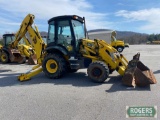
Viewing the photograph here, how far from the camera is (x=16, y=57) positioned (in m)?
14.1

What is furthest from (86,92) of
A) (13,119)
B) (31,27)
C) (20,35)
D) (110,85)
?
(20,35)

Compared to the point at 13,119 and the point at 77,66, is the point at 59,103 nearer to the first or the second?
the point at 13,119

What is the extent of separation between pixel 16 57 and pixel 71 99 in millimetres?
9856

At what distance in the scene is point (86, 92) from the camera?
238 inches

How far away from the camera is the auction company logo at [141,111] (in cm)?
427

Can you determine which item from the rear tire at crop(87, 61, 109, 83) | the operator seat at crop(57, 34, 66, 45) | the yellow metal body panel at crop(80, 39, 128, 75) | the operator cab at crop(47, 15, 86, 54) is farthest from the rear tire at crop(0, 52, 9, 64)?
the rear tire at crop(87, 61, 109, 83)

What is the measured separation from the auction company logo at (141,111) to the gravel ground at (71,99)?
0.13 m

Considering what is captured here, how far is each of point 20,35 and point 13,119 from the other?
637cm

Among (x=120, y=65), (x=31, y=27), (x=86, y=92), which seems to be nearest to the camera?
(x=86, y=92)

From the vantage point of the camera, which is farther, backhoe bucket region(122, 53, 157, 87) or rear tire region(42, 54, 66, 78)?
rear tire region(42, 54, 66, 78)

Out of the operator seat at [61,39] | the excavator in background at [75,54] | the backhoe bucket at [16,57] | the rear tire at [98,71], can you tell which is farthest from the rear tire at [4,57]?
the rear tire at [98,71]

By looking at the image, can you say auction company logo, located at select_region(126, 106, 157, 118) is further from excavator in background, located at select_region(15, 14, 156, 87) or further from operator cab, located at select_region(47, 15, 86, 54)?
operator cab, located at select_region(47, 15, 86, 54)

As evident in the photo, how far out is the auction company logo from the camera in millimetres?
4266

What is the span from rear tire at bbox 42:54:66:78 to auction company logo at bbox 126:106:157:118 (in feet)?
12.3
